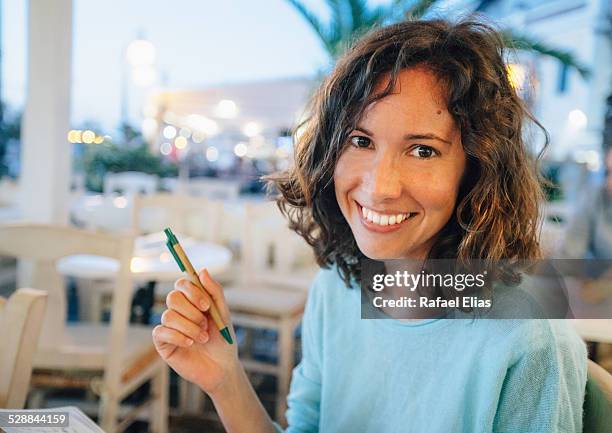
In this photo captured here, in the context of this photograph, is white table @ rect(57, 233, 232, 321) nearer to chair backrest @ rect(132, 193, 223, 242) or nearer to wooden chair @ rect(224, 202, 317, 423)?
wooden chair @ rect(224, 202, 317, 423)

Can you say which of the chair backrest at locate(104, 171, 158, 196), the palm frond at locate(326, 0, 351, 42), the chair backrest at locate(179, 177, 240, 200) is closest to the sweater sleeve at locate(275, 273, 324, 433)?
the palm frond at locate(326, 0, 351, 42)

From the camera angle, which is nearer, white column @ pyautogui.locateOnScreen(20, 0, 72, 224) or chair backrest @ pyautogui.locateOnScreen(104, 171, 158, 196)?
white column @ pyautogui.locateOnScreen(20, 0, 72, 224)

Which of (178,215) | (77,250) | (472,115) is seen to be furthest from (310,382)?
(178,215)

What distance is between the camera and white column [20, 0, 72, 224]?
1.62 m

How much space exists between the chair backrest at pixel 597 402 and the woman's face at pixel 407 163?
0.22 metres

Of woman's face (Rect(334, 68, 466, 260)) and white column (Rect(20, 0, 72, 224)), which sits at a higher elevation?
white column (Rect(20, 0, 72, 224))

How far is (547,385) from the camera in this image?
495 millimetres

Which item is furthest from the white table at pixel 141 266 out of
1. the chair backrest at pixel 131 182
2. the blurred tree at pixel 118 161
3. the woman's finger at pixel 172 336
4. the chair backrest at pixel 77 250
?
the chair backrest at pixel 131 182

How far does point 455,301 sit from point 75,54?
1.61m

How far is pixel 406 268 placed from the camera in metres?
0.55

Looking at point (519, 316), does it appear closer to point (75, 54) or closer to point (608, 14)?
point (608, 14)

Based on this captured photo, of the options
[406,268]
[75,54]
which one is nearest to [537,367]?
[406,268]

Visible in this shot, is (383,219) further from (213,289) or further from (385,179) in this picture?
(213,289)

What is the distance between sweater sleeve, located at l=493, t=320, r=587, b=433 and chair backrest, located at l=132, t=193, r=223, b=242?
204cm
